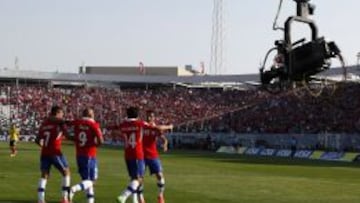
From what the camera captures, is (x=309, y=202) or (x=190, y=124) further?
Answer: (x=190, y=124)

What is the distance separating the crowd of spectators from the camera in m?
71.9

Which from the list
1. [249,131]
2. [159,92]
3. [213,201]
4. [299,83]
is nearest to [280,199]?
[213,201]

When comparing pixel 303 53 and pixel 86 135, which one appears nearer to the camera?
pixel 303 53

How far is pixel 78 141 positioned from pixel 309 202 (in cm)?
720

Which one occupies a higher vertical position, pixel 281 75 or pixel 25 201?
pixel 281 75

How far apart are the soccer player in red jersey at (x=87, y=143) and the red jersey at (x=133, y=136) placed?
68 centimetres

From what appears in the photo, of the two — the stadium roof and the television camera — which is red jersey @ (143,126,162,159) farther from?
the stadium roof

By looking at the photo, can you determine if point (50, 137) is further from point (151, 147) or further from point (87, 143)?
point (151, 147)

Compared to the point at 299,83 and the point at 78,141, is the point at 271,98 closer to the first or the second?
the point at 78,141

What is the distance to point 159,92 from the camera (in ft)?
333

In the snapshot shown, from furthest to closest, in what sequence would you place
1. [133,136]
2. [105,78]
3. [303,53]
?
[105,78]
[133,136]
[303,53]

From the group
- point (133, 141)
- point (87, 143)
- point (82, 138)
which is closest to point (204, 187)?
point (133, 141)

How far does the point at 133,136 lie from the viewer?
60.5ft

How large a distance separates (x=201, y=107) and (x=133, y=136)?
234 ft
